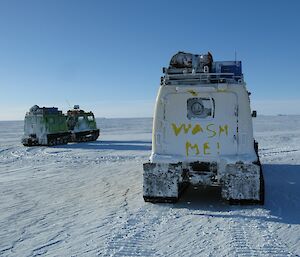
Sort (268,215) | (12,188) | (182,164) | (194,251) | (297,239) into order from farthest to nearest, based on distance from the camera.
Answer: (12,188)
(182,164)
(268,215)
(297,239)
(194,251)

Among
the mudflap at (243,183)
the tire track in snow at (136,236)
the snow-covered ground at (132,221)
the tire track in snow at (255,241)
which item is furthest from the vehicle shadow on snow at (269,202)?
the tire track in snow at (136,236)

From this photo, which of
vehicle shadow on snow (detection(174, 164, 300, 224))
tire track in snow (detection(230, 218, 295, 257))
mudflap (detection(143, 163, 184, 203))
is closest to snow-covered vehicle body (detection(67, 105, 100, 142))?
vehicle shadow on snow (detection(174, 164, 300, 224))

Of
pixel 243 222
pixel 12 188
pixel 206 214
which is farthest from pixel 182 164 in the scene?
pixel 12 188

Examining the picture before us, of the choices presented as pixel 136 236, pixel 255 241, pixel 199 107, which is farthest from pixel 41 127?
pixel 255 241

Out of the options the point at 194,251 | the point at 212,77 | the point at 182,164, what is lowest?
the point at 194,251

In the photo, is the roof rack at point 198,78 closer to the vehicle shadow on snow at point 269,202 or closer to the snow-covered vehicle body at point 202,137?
the snow-covered vehicle body at point 202,137

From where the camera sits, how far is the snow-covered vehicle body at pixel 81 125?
1082 inches

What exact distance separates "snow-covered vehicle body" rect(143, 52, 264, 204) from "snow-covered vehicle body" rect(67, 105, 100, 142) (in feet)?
64.8

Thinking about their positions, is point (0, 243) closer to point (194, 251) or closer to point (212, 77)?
point (194, 251)

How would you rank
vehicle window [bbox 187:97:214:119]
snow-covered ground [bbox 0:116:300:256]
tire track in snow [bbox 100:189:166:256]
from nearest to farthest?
tire track in snow [bbox 100:189:166:256]
snow-covered ground [bbox 0:116:300:256]
vehicle window [bbox 187:97:214:119]

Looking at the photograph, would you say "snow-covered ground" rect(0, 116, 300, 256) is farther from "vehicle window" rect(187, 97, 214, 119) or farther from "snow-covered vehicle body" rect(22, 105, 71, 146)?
"snow-covered vehicle body" rect(22, 105, 71, 146)

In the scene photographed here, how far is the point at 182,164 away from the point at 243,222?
192 cm

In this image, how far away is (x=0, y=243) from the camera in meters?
5.90

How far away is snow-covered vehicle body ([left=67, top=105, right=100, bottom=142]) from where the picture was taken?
2747cm
